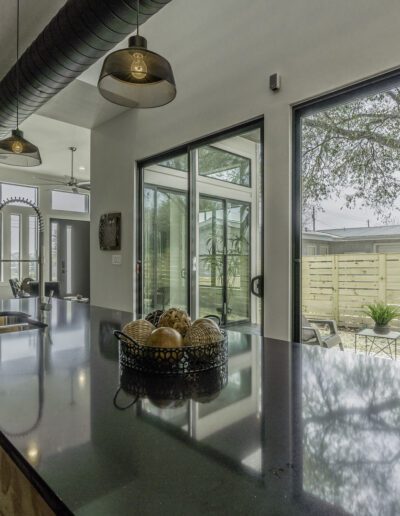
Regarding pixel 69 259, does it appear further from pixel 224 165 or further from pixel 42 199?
pixel 224 165

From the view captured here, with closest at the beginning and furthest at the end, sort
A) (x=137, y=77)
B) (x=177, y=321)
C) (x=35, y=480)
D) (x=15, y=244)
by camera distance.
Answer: (x=35, y=480), (x=177, y=321), (x=137, y=77), (x=15, y=244)

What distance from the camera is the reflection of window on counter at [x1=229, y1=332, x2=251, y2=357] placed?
1352 millimetres

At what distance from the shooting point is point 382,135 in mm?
2381

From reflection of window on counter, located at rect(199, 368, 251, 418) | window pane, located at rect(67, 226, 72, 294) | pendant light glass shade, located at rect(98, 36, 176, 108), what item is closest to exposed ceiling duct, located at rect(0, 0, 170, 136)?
pendant light glass shade, located at rect(98, 36, 176, 108)

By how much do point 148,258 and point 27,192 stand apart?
226 inches

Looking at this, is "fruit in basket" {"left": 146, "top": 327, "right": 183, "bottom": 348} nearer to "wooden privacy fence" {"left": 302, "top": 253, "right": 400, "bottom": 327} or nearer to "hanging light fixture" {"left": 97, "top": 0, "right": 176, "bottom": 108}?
"hanging light fixture" {"left": 97, "top": 0, "right": 176, "bottom": 108}

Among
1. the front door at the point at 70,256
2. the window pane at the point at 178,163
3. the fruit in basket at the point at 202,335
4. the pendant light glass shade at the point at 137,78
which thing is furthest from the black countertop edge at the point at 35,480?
the front door at the point at 70,256

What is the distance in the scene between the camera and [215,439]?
0.66 m

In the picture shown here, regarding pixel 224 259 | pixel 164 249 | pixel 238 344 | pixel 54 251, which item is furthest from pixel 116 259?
pixel 54 251

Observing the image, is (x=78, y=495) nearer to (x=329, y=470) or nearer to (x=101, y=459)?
(x=101, y=459)

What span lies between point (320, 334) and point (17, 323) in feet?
6.82

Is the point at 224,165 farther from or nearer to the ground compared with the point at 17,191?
nearer to the ground

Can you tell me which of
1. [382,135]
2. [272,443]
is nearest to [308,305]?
[382,135]

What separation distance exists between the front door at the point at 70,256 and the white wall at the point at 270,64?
5.53 metres
